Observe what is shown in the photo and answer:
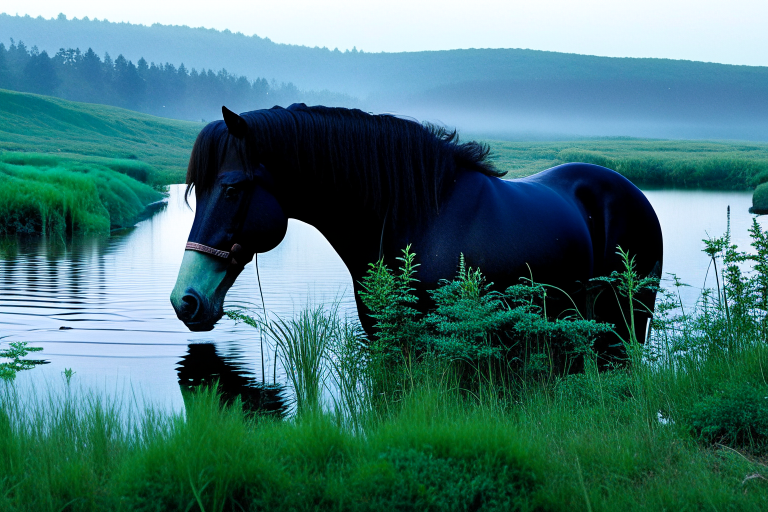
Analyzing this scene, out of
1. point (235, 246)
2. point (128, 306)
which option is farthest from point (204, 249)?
point (128, 306)

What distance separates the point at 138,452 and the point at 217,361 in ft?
12.7

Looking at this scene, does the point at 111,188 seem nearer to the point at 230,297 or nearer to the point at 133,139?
the point at 230,297

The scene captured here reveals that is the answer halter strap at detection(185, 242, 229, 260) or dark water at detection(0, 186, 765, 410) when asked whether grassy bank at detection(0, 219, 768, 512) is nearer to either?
halter strap at detection(185, 242, 229, 260)

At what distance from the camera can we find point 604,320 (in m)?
5.91

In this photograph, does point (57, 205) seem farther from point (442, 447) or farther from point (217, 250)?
point (442, 447)

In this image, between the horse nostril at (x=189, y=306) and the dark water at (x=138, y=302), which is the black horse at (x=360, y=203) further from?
the dark water at (x=138, y=302)

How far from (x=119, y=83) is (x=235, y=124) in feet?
578

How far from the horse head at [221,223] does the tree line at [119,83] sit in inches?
6083

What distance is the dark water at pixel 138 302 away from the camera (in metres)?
6.51

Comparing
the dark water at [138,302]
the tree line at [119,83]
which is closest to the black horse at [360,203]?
the dark water at [138,302]

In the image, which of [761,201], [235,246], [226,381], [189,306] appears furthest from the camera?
[761,201]

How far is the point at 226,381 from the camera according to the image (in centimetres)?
609

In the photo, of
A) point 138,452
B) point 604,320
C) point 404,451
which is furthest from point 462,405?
point 604,320

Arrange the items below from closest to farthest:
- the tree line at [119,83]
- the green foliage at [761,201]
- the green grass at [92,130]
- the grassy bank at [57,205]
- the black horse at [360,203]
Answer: the black horse at [360,203], the grassy bank at [57,205], the green foliage at [761,201], the green grass at [92,130], the tree line at [119,83]
